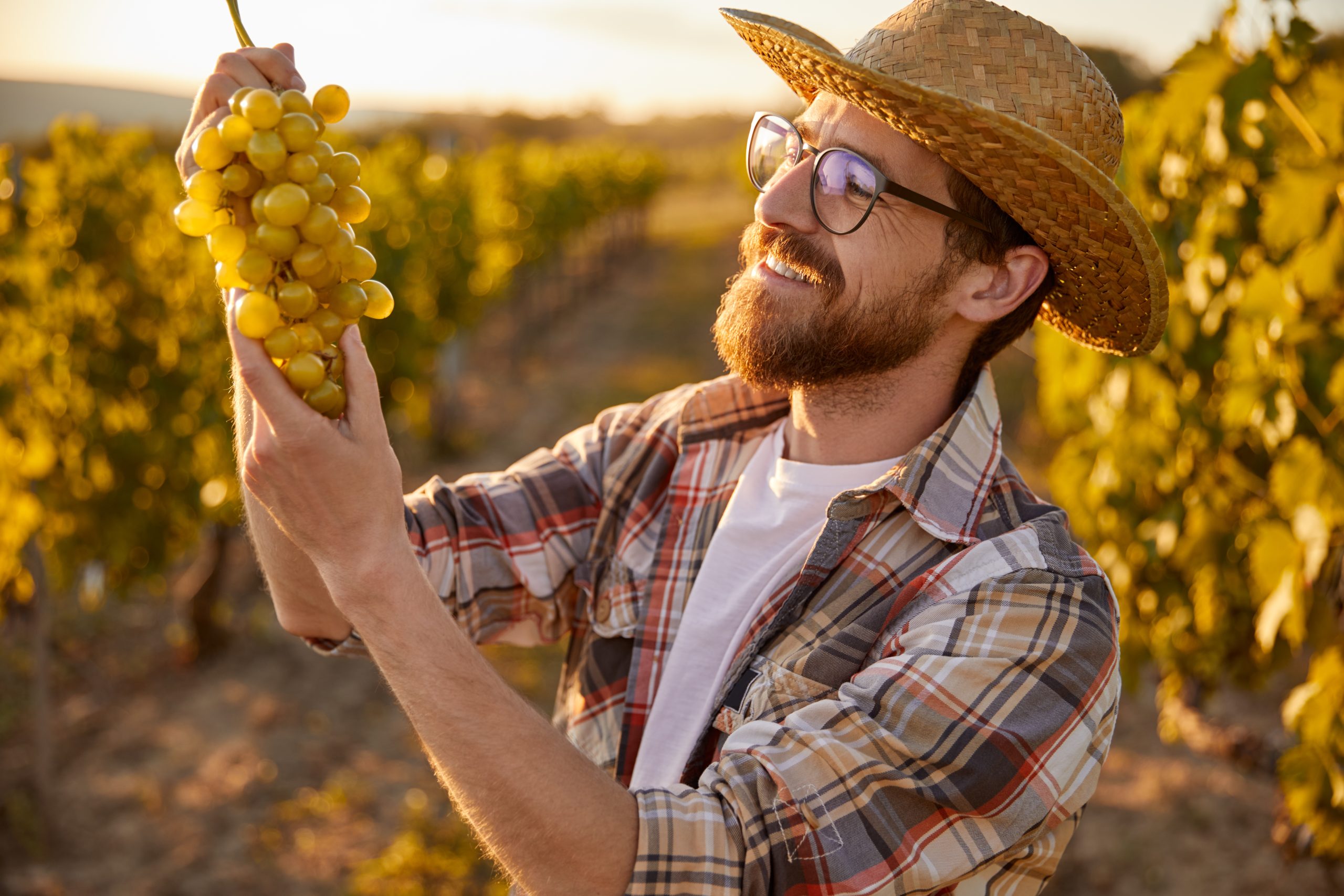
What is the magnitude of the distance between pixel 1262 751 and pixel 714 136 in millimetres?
81206

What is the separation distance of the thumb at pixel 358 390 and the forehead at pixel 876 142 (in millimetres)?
983

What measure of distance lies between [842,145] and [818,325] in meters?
0.32

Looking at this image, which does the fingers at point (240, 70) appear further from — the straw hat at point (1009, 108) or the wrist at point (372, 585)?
the straw hat at point (1009, 108)

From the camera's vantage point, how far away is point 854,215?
1692 mm

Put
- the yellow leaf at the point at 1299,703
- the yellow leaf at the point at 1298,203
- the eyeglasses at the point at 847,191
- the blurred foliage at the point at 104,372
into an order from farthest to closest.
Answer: the blurred foliage at the point at 104,372, the yellow leaf at the point at 1299,703, the yellow leaf at the point at 1298,203, the eyeglasses at the point at 847,191

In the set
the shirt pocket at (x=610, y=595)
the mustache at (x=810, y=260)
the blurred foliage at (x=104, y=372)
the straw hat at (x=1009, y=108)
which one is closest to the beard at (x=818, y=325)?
the mustache at (x=810, y=260)

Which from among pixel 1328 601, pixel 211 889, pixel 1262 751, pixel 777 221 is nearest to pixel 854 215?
pixel 777 221

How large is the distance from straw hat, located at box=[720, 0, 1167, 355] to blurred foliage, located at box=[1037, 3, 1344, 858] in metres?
1.61

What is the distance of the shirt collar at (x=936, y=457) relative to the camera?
157 cm

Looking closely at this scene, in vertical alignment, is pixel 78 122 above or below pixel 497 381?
above

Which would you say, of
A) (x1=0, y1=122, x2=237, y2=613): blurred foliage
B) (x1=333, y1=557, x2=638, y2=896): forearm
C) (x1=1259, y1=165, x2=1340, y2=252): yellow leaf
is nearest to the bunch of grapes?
(x1=333, y1=557, x2=638, y2=896): forearm

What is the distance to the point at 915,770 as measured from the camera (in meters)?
1.28

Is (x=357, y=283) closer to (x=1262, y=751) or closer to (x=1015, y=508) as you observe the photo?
(x=1015, y=508)

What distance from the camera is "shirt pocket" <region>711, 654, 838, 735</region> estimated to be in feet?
4.74
